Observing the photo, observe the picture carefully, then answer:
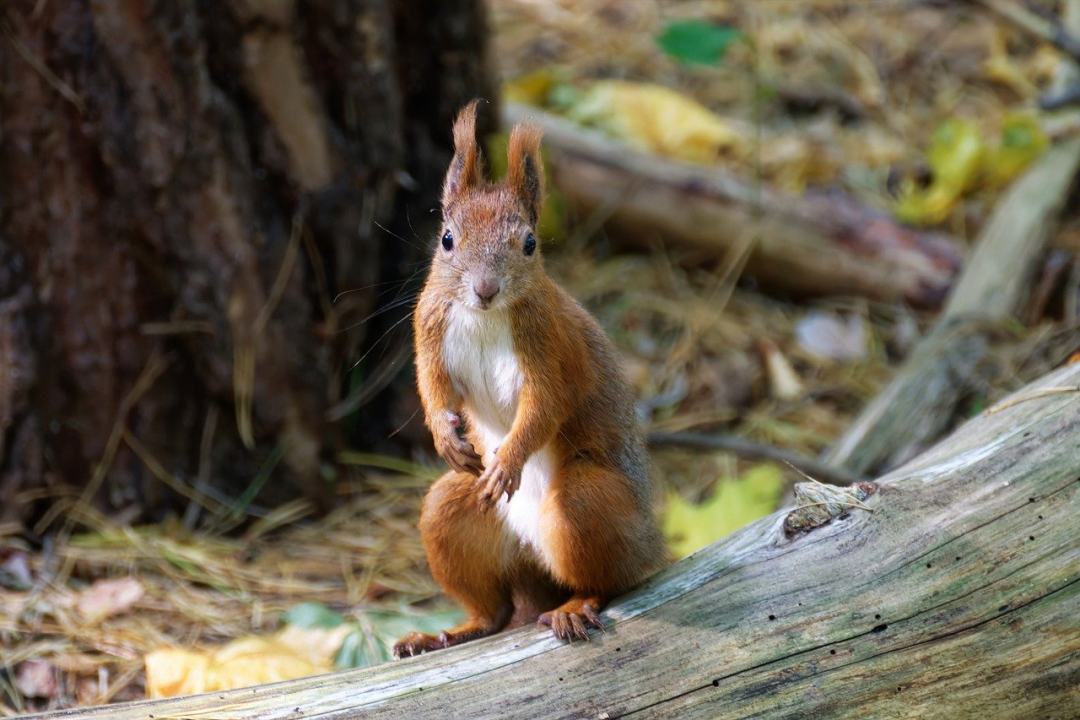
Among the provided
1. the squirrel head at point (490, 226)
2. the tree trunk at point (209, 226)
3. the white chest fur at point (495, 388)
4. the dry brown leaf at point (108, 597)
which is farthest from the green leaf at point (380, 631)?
the squirrel head at point (490, 226)

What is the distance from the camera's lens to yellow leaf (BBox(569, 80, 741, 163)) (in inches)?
217

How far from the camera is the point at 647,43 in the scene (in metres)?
6.47

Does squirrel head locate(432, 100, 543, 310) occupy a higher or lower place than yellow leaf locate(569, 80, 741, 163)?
higher

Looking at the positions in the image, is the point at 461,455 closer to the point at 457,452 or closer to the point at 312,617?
the point at 457,452

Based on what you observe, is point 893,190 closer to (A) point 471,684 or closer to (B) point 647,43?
(B) point 647,43

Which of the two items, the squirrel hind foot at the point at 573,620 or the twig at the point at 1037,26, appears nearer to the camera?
the squirrel hind foot at the point at 573,620

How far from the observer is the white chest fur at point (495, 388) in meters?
2.53

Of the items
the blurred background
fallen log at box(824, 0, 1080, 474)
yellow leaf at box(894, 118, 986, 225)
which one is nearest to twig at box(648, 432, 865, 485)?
the blurred background

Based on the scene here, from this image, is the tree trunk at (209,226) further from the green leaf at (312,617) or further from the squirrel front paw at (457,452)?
the squirrel front paw at (457,452)

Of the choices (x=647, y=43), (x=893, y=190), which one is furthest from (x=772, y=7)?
(x=893, y=190)

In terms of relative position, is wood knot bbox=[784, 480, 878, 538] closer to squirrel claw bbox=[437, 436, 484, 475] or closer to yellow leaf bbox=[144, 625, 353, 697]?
squirrel claw bbox=[437, 436, 484, 475]

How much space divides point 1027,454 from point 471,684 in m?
1.25

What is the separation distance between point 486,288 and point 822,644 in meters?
0.93

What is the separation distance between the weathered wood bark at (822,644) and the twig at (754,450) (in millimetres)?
951
